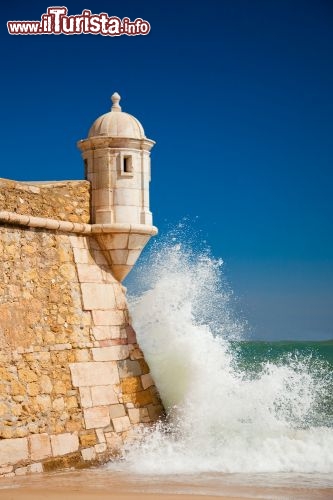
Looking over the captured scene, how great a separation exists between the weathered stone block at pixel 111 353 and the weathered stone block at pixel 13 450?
170 cm

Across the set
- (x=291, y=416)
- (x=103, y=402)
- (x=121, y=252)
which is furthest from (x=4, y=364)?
(x=291, y=416)

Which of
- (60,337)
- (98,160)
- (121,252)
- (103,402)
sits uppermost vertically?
(98,160)

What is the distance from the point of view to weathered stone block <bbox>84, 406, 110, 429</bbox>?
1050 centimetres

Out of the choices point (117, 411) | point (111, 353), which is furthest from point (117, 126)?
point (117, 411)

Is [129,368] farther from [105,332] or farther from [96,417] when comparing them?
[96,417]

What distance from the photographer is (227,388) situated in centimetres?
1200

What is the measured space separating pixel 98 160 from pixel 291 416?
5.40 m

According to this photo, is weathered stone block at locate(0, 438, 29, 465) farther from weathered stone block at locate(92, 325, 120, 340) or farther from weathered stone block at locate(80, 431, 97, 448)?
weathered stone block at locate(92, 325, 120, 340)

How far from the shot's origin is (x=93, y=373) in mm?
10750

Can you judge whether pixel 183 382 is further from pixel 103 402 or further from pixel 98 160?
pixel 98 160

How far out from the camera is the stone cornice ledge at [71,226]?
32.7 ft

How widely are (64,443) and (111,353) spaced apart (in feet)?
4.90

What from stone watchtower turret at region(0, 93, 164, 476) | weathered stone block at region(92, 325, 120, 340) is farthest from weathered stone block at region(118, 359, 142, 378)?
weathered stone block at region(92, 325, 120, 340)

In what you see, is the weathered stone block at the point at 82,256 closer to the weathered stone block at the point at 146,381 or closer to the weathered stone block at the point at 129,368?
the weathered stone block at the point at 129,368
